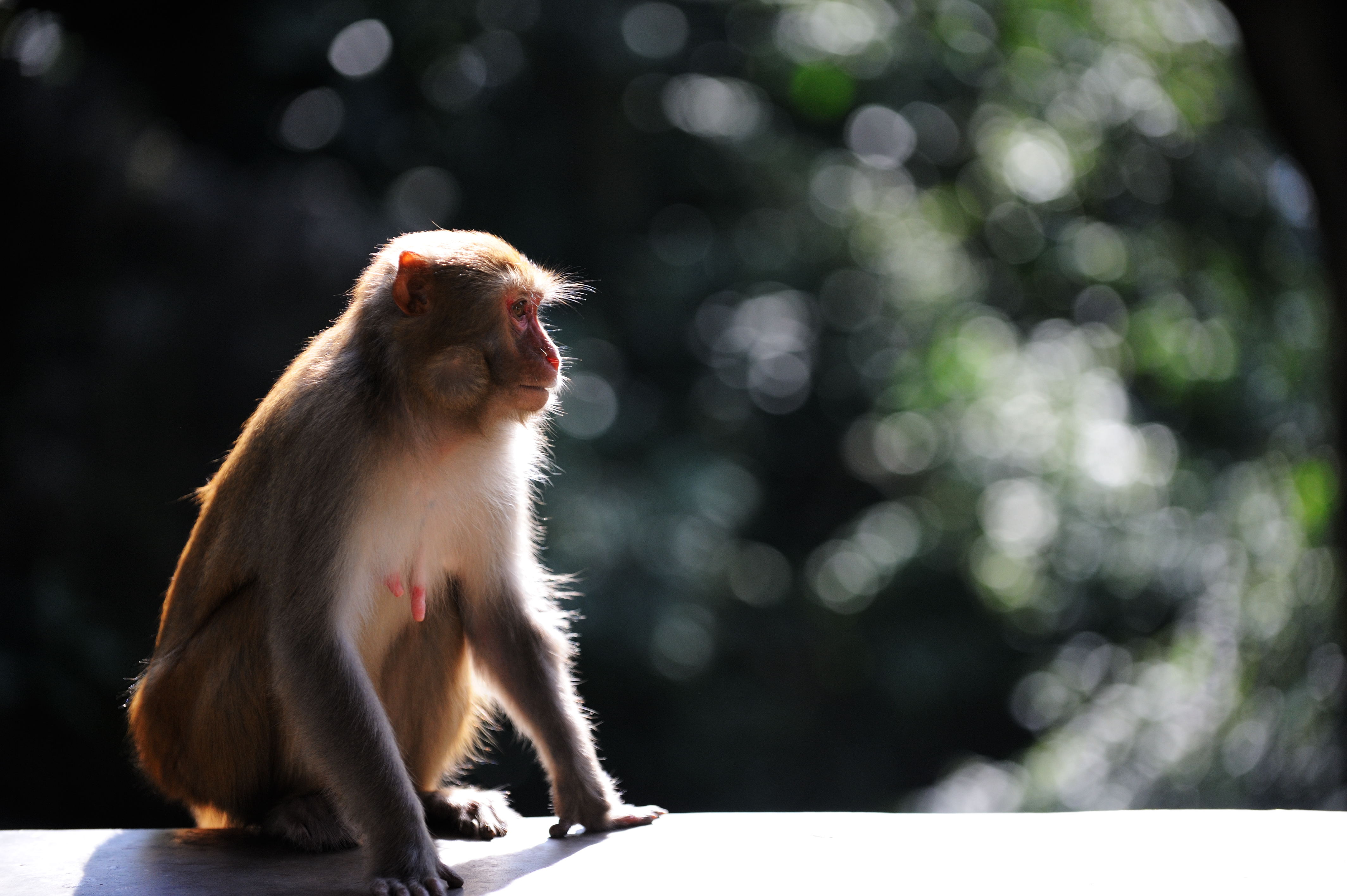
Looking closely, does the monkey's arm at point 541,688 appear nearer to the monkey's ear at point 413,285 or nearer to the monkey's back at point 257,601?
the monkey's back at point 257,601

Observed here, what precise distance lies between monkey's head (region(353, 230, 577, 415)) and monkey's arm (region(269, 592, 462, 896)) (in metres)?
0.52

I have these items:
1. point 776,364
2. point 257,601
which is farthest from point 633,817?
point 776,364

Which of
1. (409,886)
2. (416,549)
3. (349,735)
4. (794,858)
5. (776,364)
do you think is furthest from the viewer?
(776,364)

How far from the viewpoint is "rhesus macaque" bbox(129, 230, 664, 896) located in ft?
8.61

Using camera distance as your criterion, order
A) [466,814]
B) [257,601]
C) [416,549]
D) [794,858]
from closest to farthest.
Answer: [794,858] → [257,601] → [416,549] → [466,814]

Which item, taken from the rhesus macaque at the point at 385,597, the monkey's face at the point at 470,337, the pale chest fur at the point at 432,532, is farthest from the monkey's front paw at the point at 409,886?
the monkey's face at the point at 470,337

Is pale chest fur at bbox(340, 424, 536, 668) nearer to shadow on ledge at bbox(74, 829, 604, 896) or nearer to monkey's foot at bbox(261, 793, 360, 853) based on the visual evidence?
monkey's foot at bbox(261, 793, 360, 853)

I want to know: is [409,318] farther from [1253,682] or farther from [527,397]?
[1253,682]

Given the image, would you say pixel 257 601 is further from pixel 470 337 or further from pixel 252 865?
pixel 470 337

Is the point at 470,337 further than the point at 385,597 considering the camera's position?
No

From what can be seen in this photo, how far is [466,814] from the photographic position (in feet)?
9.96

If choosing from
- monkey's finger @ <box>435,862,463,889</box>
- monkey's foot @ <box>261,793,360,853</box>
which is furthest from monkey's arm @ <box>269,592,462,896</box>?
monkey's foot @ <box>261,793,360,853</box>

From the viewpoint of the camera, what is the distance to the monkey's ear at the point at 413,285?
2.75 m

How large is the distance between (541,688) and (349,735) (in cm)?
64
